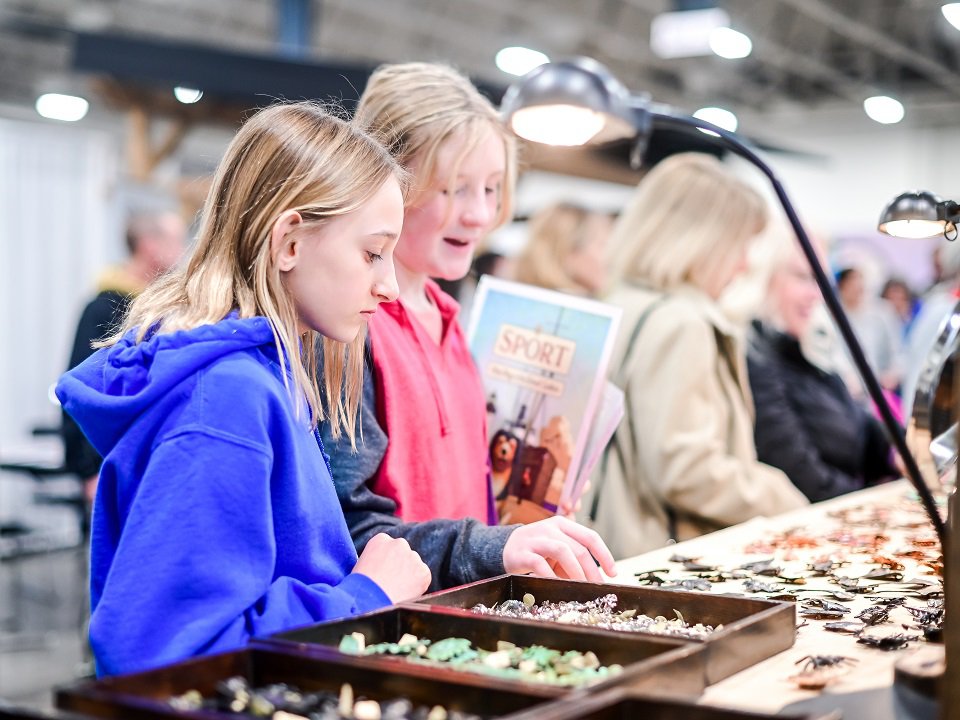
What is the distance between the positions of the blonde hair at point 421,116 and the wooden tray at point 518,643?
3.09ft

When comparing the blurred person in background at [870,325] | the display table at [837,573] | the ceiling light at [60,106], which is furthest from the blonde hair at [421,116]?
the ceiling light at [60,106]

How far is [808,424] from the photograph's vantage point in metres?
3.79

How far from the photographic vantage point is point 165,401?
121 cm

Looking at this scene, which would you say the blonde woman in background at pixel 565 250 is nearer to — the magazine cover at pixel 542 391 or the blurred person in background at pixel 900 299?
the magazine cover at pixel 542 391

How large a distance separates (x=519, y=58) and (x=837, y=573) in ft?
34.8

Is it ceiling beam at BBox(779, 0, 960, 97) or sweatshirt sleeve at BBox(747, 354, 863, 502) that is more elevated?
ceiling beam at BBox(779, 0, 960, 97)

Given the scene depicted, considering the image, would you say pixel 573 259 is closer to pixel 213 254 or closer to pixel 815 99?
pixel 213 254

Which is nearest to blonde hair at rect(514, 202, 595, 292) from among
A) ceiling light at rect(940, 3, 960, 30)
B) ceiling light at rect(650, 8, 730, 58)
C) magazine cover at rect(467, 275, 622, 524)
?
magazine cover at rect(467, 275, 622, 524)

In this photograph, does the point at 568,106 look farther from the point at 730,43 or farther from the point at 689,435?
the point at 730,43

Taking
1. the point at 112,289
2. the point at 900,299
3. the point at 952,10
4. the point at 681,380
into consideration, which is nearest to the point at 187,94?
the point at 112,289

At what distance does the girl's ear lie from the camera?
4.55ft

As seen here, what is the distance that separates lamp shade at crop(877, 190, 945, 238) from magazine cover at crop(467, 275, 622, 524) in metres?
0.61

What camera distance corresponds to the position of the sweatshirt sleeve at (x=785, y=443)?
3.58m

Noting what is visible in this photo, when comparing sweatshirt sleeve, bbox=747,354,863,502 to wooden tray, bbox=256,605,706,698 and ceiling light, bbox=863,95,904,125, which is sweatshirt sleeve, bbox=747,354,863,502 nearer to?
wooden tray, bbox=256,605,706,698
